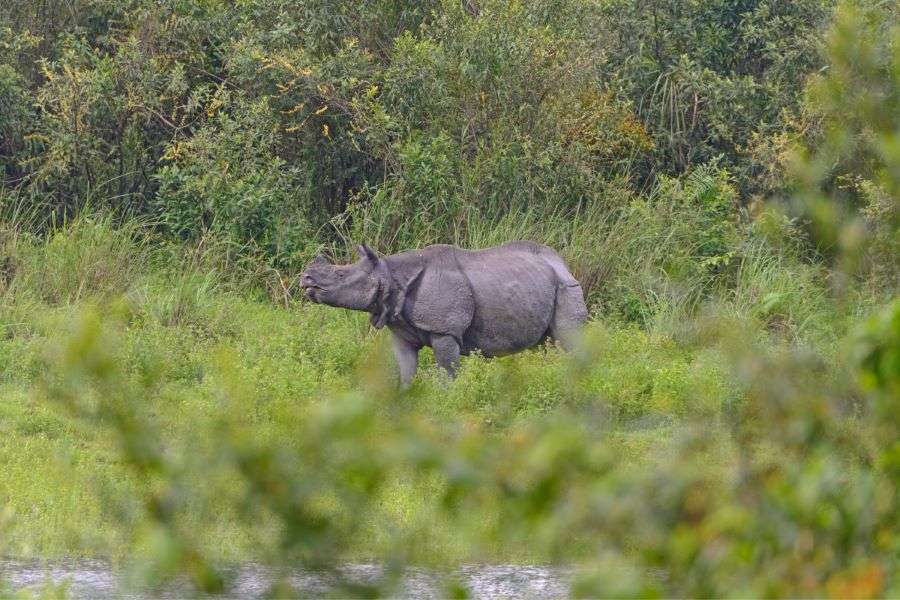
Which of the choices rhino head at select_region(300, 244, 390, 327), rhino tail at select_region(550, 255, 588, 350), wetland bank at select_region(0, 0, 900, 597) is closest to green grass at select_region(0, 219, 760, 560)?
wetland bank at select_region(0, 0, 900, 597)

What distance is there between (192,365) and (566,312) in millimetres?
2600

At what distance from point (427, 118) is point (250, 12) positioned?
2.13m

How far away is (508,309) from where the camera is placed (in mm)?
10664

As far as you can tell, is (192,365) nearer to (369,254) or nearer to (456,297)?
(369,254)

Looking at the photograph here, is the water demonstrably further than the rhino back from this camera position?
No

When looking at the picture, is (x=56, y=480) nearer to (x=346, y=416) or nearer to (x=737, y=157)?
(x=346, y=416)

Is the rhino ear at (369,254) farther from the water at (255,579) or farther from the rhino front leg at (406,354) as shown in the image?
the water at (255,579)

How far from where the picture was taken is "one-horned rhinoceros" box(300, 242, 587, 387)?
10406mm

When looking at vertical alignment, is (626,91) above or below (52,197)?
above

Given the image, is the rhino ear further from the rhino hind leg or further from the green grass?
the rhino hind leg

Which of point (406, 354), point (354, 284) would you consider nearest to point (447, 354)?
point (406, 354)

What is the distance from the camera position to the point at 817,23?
15.1 metres

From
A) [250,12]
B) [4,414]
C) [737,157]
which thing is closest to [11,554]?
[4,414]

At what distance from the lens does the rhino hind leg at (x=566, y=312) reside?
10.9 metres
